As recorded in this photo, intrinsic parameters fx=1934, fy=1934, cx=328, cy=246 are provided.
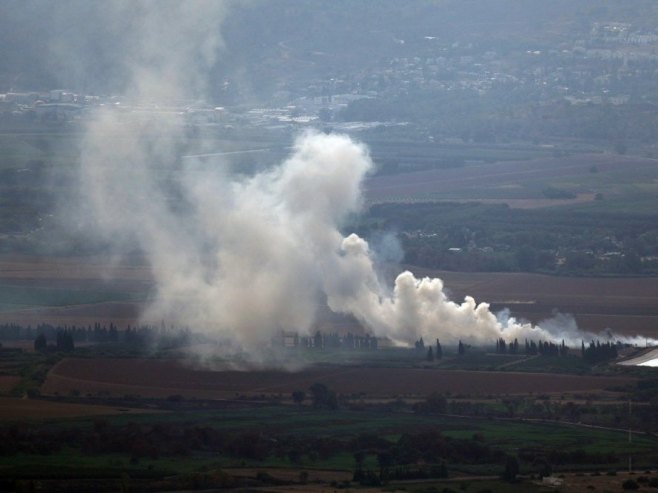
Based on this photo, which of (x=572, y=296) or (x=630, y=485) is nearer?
(x=630, y=485)

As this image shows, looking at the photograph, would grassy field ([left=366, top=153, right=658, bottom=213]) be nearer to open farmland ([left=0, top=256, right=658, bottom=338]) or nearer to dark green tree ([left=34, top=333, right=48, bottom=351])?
open farmland ([left=0, top=256, right=658, bottom=338])

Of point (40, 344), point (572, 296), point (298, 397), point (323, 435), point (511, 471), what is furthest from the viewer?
point (572, 296)

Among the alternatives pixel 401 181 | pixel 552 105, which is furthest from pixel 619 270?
pixel 552 105

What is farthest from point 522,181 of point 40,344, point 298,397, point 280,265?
point 298,397

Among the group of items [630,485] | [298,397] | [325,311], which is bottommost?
[630,485]

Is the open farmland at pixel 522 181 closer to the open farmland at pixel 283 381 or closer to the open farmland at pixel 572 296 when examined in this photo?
the open farmland at pixel 572 296

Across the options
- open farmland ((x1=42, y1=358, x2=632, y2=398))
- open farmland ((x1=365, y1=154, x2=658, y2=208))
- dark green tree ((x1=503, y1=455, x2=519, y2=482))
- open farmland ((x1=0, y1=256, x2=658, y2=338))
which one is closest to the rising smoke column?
open farmland ((x1=0, y1=256, x2=658, y2=338))

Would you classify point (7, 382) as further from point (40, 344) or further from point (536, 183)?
point (536, 183)
